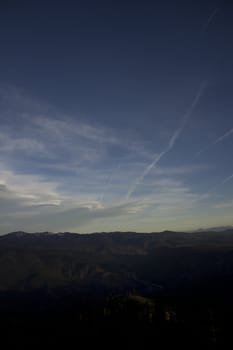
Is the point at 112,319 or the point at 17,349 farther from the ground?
the point at 112,319

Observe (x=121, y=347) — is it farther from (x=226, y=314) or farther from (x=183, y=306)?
(x=226, y=314)

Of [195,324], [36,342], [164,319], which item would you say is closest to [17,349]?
[36,342]

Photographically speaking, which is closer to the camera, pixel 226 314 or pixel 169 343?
pixel 169 343

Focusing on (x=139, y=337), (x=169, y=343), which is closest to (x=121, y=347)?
(x=139, y=337)

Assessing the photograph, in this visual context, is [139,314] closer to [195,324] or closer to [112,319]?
[112,319]

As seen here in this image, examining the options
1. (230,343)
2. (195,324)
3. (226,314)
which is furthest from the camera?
(226,314)

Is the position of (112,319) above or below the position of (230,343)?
above

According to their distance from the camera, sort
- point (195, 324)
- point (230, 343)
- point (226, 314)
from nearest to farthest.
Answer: point (230, 343)
point (195, 324)
point (226, 314)

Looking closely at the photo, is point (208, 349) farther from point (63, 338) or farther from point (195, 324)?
point (63, 338)

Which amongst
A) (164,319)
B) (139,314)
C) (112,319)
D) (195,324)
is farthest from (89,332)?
(195,324)

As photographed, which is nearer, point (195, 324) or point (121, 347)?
point (121, 347)
